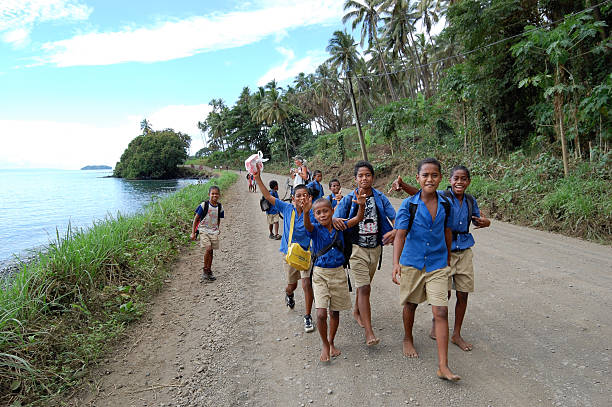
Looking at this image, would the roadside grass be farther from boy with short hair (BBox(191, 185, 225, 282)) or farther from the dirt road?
boy with short hair (BBox(191, 185, 225, 282))

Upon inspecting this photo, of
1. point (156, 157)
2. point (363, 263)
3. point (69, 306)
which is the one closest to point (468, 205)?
point (363, 263)

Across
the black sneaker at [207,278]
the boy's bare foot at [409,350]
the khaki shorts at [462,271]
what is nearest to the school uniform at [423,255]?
the khaki shorts at [462,271]

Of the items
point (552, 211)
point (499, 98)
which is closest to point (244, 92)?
point (499, 98)

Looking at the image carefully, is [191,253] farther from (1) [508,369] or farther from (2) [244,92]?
(2) [244,92]

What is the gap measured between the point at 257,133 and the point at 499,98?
5164cm

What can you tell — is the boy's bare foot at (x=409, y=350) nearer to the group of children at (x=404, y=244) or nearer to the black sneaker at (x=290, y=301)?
the group of children at (x=404, y=244)

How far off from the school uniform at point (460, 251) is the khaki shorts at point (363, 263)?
28.6 inches

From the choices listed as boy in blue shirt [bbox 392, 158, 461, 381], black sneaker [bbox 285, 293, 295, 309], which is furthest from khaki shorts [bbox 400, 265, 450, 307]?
black sneaker [bbox 285, 293, 295, 309]

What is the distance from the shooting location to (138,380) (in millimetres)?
3236

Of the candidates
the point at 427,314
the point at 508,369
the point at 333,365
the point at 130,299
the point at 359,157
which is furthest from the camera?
the point at 359,157

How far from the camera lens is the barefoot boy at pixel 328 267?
10.5ft

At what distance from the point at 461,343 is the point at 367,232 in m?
1.32

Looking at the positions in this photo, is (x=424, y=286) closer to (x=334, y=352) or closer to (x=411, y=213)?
(x=411, y=213)

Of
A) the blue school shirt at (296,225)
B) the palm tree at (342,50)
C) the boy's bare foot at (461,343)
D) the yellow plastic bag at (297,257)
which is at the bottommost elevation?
the boy's bare foot at (461,343)
